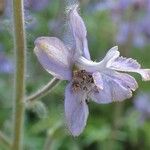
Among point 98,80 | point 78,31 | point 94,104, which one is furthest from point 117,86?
point 94,104

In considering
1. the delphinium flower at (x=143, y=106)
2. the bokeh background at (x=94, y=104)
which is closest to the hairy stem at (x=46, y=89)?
the bokeh background at (x=94, y=104)

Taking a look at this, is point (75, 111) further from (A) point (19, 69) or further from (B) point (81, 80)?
(A) point (19, 69)

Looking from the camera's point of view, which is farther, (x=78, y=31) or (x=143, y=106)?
(x=143, y=106)

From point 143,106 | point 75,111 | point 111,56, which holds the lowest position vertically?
point 143,106

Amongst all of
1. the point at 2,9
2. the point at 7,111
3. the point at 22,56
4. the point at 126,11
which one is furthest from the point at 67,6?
the point at 126,11

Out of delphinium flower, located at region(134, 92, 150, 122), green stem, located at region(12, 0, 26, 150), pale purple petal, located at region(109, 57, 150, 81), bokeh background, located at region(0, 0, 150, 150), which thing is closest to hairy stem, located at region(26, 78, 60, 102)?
green stem, located at region(12, 0, 26, 150)

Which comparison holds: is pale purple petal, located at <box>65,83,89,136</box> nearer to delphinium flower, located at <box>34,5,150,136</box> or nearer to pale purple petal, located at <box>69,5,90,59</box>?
delphinium flower, located at <box>34,5,150,136</box>

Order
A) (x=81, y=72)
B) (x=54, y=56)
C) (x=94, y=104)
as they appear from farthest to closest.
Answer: (x=94, y=104), (x=81, y=72), (x=54, y=56)
